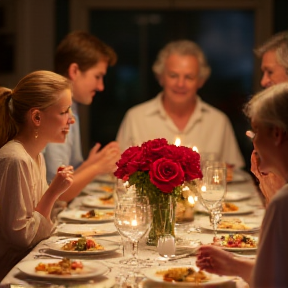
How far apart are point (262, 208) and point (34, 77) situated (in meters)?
1.36

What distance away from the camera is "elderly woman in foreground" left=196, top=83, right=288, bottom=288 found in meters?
1.89

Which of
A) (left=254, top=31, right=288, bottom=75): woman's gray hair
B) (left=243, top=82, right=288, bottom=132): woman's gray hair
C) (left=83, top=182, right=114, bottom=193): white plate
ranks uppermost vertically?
(left=254, top=31, right=288, bottom=75): woman's gray hair

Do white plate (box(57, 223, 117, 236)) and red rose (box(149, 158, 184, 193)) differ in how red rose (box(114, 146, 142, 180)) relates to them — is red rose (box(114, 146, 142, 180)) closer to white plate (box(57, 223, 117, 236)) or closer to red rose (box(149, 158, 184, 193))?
red rose (box(149, 158, 184, 193))

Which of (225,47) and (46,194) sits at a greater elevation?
(225,47)

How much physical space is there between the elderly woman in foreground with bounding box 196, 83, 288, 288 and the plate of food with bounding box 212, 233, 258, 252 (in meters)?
0.45

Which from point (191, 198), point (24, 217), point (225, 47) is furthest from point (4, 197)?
point (225, 47)

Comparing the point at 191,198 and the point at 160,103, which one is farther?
the point at 160,103

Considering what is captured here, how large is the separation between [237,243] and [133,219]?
46cm

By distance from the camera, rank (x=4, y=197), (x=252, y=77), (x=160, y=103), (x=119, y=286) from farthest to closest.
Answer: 1. (x=252, y=77)
2. (x=160, y=103)
3. (x=4, y=197)
4. (x=119, y=286)

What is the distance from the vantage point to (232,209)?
3627 mm

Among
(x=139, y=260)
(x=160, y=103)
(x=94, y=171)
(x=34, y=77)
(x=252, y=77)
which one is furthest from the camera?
(x=252, y=77)

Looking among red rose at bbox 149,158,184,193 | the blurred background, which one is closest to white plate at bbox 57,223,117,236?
red rose at bbox 149,158,184,193

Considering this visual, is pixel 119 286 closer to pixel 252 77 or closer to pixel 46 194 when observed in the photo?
pixel 46 194

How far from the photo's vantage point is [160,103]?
225 inches
